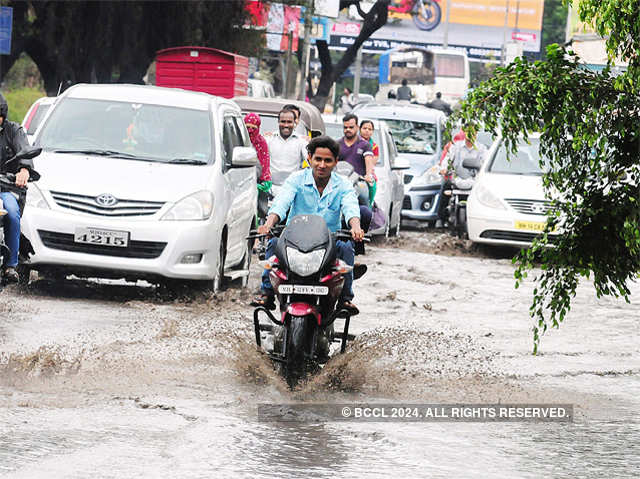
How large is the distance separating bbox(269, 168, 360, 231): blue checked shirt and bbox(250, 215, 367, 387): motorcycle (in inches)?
17.9

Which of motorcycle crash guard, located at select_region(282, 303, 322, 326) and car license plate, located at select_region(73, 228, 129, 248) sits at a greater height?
motorcycle crash guard, located at select_region(282, 303, 322, 326)

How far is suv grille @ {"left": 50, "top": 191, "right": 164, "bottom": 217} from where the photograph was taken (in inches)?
459

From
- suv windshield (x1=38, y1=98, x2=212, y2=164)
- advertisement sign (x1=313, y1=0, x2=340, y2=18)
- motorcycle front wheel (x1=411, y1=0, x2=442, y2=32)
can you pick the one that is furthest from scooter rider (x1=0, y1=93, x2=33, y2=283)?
motorcycle front wheel (x1=411, y1=0, x2=442, y2=32)

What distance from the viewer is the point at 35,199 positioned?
11828 mm

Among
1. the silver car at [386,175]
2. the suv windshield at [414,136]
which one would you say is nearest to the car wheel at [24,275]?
the silver car at [386,175]

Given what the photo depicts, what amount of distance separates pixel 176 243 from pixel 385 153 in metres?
9.18

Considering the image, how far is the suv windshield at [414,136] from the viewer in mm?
24922

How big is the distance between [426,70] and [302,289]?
6165 cm

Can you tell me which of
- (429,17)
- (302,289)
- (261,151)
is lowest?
(429,17)

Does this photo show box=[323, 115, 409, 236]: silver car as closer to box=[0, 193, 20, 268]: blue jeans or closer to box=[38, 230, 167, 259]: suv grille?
box=[38, 230, 167, 259]: suv grille

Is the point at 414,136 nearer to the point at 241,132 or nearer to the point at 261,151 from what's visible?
the point at 261,151

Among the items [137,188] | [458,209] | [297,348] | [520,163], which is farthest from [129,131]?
[458,209]

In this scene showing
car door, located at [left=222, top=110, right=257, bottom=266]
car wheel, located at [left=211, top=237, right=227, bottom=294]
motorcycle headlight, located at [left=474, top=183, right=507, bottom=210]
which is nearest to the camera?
car wheel, located at [left=211, top=237, right=227, bottom=294]

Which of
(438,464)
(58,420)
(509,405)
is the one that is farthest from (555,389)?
(58,420)
